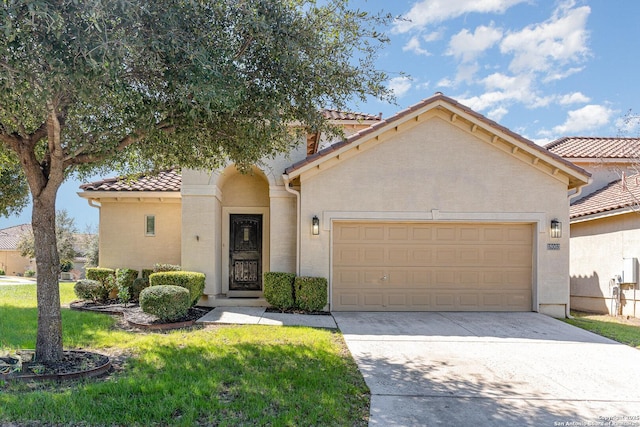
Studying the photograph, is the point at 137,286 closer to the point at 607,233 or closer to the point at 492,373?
the point at 492,373

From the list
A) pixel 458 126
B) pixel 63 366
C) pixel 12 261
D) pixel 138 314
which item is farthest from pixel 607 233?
pixel 12 261

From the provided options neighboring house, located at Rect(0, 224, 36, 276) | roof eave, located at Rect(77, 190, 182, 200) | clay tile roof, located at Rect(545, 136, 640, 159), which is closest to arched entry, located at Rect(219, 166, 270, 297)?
roof eave, located at Rect(77, 190, 182, 200)

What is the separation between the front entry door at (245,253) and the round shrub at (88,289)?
369 cm

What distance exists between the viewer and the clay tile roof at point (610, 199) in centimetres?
1229

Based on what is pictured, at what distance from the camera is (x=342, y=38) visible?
23.3ft

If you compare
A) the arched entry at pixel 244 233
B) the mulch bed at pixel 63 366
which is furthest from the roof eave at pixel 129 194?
the mulch bed at pixel 63 366

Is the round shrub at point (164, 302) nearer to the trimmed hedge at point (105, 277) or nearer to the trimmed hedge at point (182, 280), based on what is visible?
the trimmed hedge at point (182, 280)

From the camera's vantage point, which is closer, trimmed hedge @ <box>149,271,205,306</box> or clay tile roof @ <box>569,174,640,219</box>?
trimmed hedge @ <box>149,271,205,306</box>

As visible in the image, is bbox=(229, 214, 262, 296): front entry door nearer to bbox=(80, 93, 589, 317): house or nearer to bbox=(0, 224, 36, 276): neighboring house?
bbox=(80, 93, 589, 317): house

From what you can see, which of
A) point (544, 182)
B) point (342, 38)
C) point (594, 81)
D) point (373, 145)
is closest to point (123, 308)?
point (373, 145)

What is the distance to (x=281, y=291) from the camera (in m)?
11.1

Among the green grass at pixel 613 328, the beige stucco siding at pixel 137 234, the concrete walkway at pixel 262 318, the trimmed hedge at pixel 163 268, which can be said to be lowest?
the green grass at pixel 613 328

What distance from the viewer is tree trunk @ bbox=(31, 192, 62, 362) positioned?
6.02 metres

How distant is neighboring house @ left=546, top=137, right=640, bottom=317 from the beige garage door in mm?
3121
